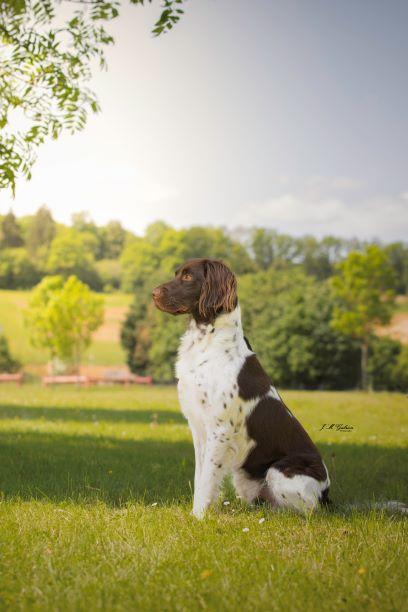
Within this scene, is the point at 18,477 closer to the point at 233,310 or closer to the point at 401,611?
the point at 233,310

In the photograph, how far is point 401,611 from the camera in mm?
3145

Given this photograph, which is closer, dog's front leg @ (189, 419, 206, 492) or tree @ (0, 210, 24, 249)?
dog's front leg @ (189, 419, 206, 492)

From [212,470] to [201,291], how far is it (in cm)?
149

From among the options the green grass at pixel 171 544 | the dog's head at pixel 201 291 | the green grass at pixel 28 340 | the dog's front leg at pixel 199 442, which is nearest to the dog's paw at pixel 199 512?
the green grass at pixel 171 544

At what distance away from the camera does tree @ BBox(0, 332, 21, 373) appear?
50000 mm

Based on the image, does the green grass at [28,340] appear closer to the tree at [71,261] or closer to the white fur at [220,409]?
the tree at [71,261]

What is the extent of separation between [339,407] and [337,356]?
24.7 m

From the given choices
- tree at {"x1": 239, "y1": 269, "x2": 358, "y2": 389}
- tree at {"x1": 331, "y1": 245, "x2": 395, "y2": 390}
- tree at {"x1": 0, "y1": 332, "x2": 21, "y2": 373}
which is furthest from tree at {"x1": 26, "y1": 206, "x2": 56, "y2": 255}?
tree at {"x1": 331, "y1": 245, "x2": 395, "y2": 390}

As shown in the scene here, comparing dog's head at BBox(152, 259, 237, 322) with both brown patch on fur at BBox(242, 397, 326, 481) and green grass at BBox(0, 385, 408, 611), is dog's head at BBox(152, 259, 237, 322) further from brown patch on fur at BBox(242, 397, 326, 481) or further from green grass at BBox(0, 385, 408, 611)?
green grass at BBox(0, 385, 408, 611)

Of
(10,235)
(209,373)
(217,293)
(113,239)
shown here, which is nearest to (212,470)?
(209,373)

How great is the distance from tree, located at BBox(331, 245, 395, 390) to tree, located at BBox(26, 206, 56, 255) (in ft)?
175

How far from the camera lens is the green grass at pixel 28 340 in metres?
55.1

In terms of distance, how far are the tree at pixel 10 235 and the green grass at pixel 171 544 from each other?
8619cm

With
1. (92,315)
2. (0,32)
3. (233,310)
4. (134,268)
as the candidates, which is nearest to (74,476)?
(233,310)
